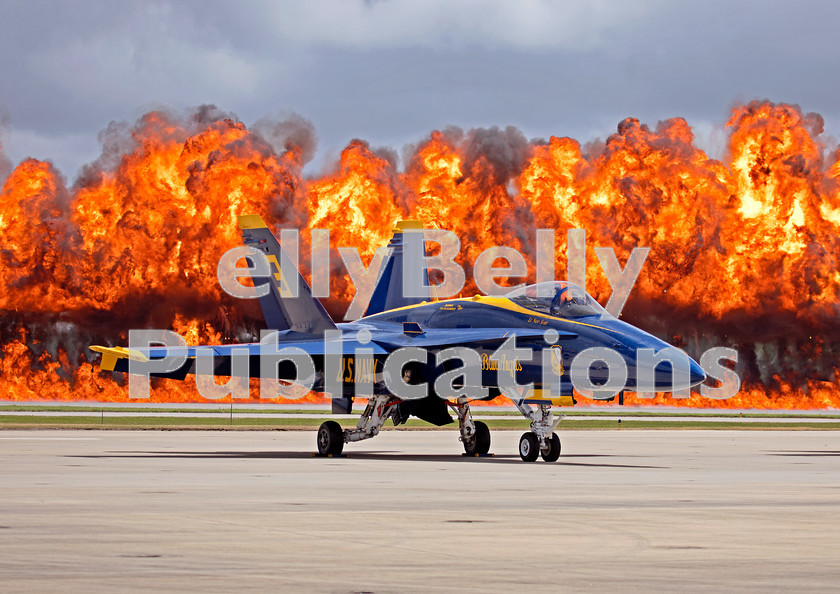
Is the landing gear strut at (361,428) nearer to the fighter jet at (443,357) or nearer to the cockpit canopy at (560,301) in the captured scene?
the fighter jet at (443,357)

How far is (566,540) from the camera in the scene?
1284 centimetres

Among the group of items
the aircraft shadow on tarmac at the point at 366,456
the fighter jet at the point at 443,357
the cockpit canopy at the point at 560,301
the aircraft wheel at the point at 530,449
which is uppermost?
the cockpit canopy at the point at 560,301

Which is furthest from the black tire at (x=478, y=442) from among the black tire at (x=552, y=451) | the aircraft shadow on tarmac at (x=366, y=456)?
the black tire at (x=552, y=451)

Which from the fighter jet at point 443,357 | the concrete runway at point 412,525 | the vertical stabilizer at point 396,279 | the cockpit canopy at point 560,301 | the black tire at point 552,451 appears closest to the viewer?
the concrete runway at point 412,525

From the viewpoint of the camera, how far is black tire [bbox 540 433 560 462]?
95.1 ft

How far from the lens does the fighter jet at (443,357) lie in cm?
2750

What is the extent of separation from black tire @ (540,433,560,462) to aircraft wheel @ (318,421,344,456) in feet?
18.6

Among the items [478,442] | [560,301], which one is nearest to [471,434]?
[478,442]

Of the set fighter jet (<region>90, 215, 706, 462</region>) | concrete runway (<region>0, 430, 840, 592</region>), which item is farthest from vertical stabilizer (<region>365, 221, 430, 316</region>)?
concrete runway (<region>0, 430, 840, 592</region>)

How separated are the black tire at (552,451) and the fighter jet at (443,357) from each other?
27 mm

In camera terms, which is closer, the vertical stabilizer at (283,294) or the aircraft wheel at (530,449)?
the aircraft wheel at (530,449)

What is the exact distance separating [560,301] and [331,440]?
23.8ft

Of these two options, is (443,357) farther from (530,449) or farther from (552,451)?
(552,451)

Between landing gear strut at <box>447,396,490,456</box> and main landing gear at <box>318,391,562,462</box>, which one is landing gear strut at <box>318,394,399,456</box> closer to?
main landing gear at <box>318,391,562,462</box>
